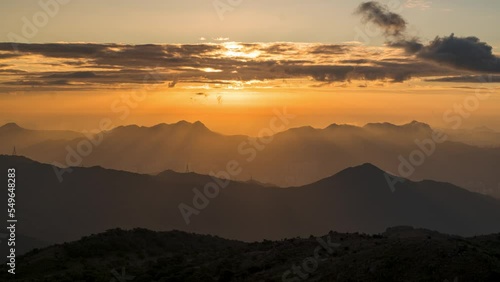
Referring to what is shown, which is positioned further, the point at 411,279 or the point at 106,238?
the point at 106,238

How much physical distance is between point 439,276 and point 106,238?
37464 millimetres

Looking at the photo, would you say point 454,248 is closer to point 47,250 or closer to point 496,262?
point 496,262

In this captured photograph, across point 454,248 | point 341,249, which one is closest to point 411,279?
point 454,248

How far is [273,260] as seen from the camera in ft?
143

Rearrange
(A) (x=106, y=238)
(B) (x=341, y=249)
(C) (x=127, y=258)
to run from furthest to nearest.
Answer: (A) (x=106, y=238)
(C) (x=127, y=258)
(B) (x=341, y=249)

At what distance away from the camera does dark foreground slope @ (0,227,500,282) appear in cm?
3406

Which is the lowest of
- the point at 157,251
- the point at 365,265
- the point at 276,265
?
the point at 157,251

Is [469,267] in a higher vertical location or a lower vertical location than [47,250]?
higher

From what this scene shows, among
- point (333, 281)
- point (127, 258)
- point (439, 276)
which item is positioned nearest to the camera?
point (439, 276)

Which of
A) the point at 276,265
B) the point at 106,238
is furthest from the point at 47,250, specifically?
the point at 276,265

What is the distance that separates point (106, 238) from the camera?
5909 centimetres

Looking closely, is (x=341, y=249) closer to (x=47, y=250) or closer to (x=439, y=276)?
(x=439, y=276)

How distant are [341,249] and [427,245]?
26.6ft

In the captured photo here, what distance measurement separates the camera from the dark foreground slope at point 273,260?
112ft
